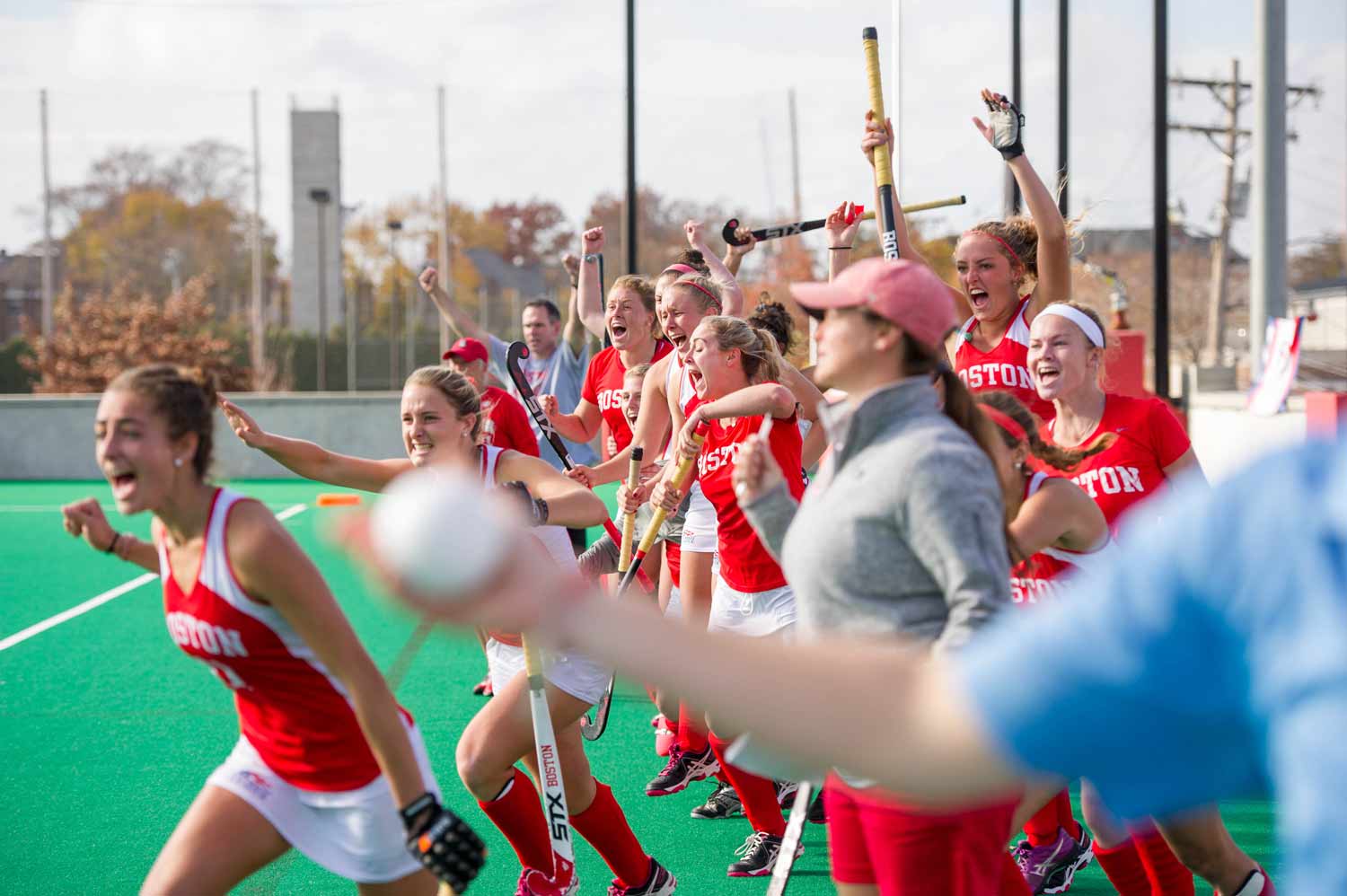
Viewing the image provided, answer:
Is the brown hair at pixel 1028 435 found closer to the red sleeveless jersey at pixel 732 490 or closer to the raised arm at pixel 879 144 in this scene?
the raised arm at pixel 879 144

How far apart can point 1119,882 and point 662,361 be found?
10.4ft

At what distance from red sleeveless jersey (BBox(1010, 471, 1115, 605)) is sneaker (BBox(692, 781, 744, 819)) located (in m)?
2.07

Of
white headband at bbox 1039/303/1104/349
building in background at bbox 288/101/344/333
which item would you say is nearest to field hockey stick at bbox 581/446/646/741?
white headband at bbox 1039/303/1104/349

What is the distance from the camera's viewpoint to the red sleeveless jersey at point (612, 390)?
24.6ft

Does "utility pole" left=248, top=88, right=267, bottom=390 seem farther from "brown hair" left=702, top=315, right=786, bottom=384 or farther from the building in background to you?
"brown hair" left=702, top=315, right=786, bottom=384

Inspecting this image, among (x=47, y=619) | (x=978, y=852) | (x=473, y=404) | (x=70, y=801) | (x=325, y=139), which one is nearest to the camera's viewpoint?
(x=978, y=852)

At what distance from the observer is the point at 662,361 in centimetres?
632

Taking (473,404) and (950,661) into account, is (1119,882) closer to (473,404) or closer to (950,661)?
(473,404)

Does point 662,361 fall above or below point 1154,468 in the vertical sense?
above

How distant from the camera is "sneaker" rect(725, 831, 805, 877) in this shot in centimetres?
497

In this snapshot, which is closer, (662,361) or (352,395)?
(662,361)

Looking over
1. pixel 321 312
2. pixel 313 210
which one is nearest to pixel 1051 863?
pixel 321 312

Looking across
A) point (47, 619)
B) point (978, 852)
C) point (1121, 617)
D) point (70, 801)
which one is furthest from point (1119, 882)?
point (47, 619)

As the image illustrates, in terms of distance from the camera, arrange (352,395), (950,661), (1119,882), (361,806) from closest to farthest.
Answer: (950,661), (361,806), (1119,882), (352,395)
